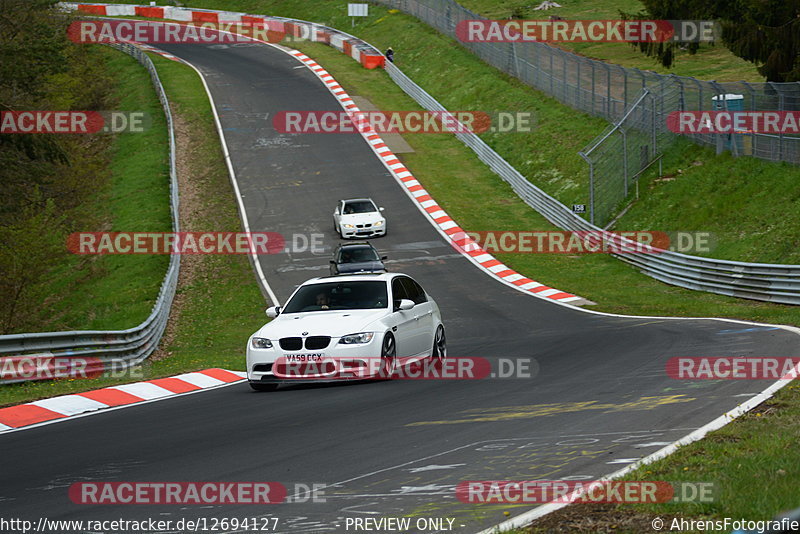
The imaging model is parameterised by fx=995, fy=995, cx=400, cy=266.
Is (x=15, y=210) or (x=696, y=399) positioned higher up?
(x=15, y=210)

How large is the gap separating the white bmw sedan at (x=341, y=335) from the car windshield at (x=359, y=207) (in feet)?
70.6

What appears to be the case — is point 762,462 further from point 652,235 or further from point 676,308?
point 652,235

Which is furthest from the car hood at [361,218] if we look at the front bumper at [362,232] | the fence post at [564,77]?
the fence post at [564,77]

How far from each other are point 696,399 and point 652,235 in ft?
75.6

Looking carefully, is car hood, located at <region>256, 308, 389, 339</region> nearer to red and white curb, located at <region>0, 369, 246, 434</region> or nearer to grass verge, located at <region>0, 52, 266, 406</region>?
red and white curb, located at <region>0, 369, 246, 434</region>

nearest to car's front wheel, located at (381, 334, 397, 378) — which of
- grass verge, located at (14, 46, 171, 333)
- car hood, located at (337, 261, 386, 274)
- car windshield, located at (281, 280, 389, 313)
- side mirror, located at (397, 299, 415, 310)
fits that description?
side mirror, located at (397, 299, 415, 310)

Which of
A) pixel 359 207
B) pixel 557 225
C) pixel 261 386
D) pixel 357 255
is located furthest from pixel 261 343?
pixel 557 225

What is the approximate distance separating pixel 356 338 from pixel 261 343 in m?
1.33

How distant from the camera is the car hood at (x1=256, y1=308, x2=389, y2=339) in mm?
13523

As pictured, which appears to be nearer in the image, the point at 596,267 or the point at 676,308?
the point at 676,308

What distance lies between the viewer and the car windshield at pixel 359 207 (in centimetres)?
3684

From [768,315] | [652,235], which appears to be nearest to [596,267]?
[652,235]

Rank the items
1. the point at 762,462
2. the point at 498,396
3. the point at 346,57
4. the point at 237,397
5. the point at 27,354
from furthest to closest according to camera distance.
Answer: the point at 346,57 → the point at 27,354 → the point at 237,397 → the point at 498,396 → the point at 762,462

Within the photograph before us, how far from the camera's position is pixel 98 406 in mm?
12445
